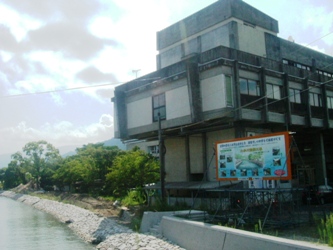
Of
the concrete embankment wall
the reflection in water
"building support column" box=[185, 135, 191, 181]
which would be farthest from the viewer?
"building support column" box=[185, 135, 191, 181]

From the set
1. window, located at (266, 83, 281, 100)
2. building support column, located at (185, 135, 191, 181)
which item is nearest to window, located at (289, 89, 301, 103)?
window, located at (266, 83, 281, 100)

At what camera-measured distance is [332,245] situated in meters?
9.91

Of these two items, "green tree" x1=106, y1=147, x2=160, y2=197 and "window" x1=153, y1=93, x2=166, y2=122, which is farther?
"green tree" x1=106, y1=147, x2=160, y2=197

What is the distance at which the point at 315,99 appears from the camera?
3098cm

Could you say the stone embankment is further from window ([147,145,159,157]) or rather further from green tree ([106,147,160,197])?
window ([147,145,159,157])

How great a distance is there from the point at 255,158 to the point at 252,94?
10.4 meters

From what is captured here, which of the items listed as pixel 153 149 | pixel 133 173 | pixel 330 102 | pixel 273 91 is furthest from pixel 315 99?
pixel 153 149

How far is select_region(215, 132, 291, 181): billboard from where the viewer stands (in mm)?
15016

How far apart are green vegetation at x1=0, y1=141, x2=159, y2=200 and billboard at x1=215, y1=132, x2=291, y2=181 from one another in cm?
1317

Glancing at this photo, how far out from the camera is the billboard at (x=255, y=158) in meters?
15.0

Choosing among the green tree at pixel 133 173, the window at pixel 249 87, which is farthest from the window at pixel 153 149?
the window at pixel 249 87

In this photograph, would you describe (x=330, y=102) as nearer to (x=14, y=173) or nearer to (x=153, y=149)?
(x=153, y=149)

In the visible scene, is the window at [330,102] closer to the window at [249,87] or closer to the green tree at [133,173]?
the window at [249,87]

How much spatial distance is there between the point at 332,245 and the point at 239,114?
14.4 m
